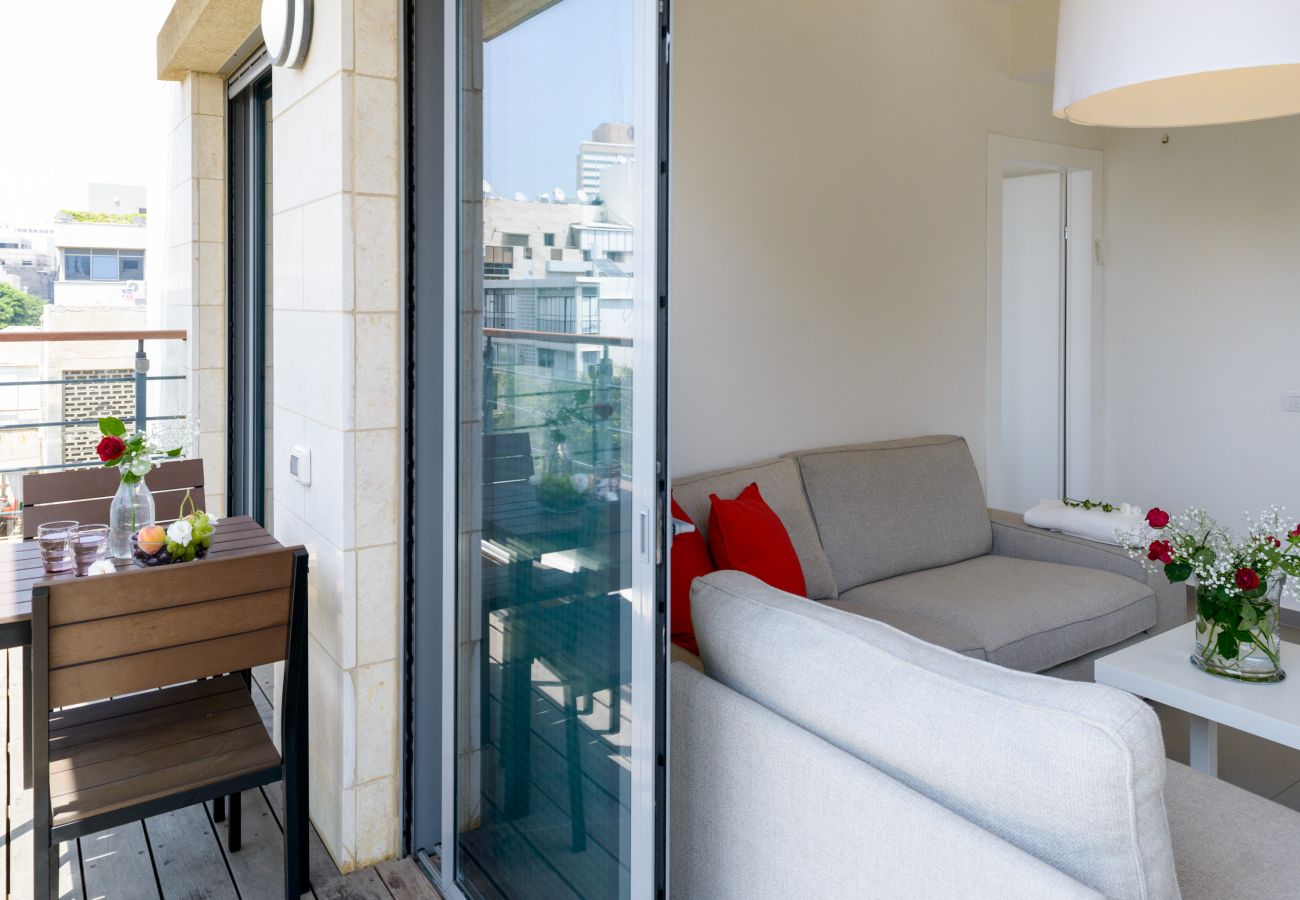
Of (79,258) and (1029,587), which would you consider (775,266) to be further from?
(79,258)

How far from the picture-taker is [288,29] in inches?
89.4

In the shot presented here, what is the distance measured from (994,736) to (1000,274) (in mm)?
3628

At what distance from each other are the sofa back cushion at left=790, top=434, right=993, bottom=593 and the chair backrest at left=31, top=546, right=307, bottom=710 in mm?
2024

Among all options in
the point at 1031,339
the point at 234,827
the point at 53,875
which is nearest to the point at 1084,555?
the point at 1031,339

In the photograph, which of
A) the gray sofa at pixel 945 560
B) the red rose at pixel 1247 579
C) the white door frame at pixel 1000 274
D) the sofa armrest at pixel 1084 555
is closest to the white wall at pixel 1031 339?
the white door frame at pixel 1000 274

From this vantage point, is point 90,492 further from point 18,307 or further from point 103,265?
point 103,265

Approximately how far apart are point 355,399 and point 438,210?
1.54 feet

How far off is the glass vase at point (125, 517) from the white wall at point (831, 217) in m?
1.72

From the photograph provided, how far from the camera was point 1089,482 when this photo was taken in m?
5.08

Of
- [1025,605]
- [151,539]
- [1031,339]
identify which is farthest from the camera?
[1031,339]

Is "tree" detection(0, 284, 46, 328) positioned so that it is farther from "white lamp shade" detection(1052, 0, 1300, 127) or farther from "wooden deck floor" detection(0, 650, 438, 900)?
"white lamp shade" detection(1052, 0, 1300, 127)

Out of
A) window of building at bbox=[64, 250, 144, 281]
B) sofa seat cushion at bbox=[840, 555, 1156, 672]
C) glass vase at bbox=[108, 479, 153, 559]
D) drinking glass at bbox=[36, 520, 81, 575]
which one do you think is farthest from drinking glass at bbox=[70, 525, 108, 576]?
window of building at bbox=[64, 250, 144, 281]

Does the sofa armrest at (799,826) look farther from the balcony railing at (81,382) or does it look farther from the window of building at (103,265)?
the window of building at (103,265)

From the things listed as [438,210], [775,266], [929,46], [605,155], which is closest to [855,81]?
[929,46]
